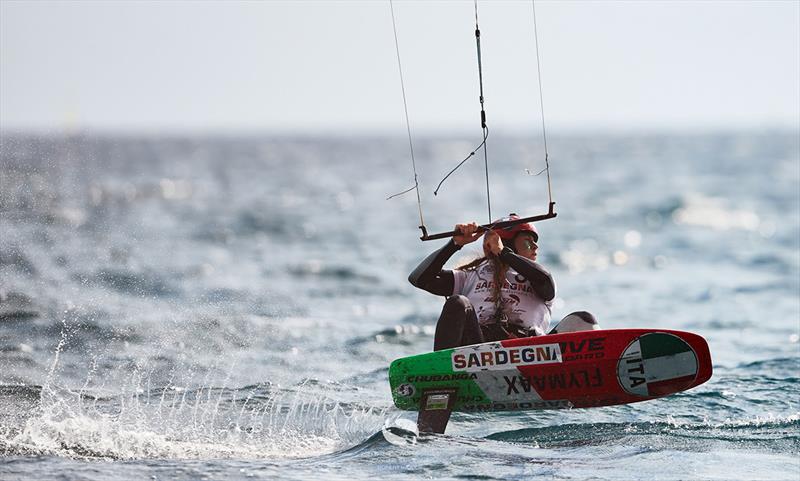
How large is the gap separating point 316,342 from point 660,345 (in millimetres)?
5368

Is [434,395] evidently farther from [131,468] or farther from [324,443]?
[131,468]

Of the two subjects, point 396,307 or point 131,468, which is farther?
point 396,307

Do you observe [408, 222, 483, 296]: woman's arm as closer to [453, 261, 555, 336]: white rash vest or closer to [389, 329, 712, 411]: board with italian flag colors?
[453, 261, 555, 336]: white rash vest

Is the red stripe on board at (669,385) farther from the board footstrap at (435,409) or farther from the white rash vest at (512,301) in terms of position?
the board footstrap at (435,409)

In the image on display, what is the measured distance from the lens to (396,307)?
16.0m

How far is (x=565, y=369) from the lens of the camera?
8320 millimetres

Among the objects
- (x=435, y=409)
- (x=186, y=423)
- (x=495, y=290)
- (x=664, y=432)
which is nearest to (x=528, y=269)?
(x=495, y=290)

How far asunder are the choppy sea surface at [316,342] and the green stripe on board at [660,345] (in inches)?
22.6

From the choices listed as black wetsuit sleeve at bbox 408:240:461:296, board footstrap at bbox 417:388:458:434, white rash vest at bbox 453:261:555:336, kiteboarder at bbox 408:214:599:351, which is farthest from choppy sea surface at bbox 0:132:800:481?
black wetsuit sleeve at bbox 408:240:461:296

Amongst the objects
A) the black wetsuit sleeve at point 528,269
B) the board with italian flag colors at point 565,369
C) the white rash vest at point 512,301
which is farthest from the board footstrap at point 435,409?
the black wetsuit sleeve at point 528,269

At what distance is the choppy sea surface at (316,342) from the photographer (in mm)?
7426

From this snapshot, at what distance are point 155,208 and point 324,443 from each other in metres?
28.1

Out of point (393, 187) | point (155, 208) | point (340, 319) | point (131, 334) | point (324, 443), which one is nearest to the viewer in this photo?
point (324, 443)

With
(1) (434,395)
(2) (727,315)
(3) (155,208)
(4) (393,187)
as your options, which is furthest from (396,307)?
(4) (393,187)
